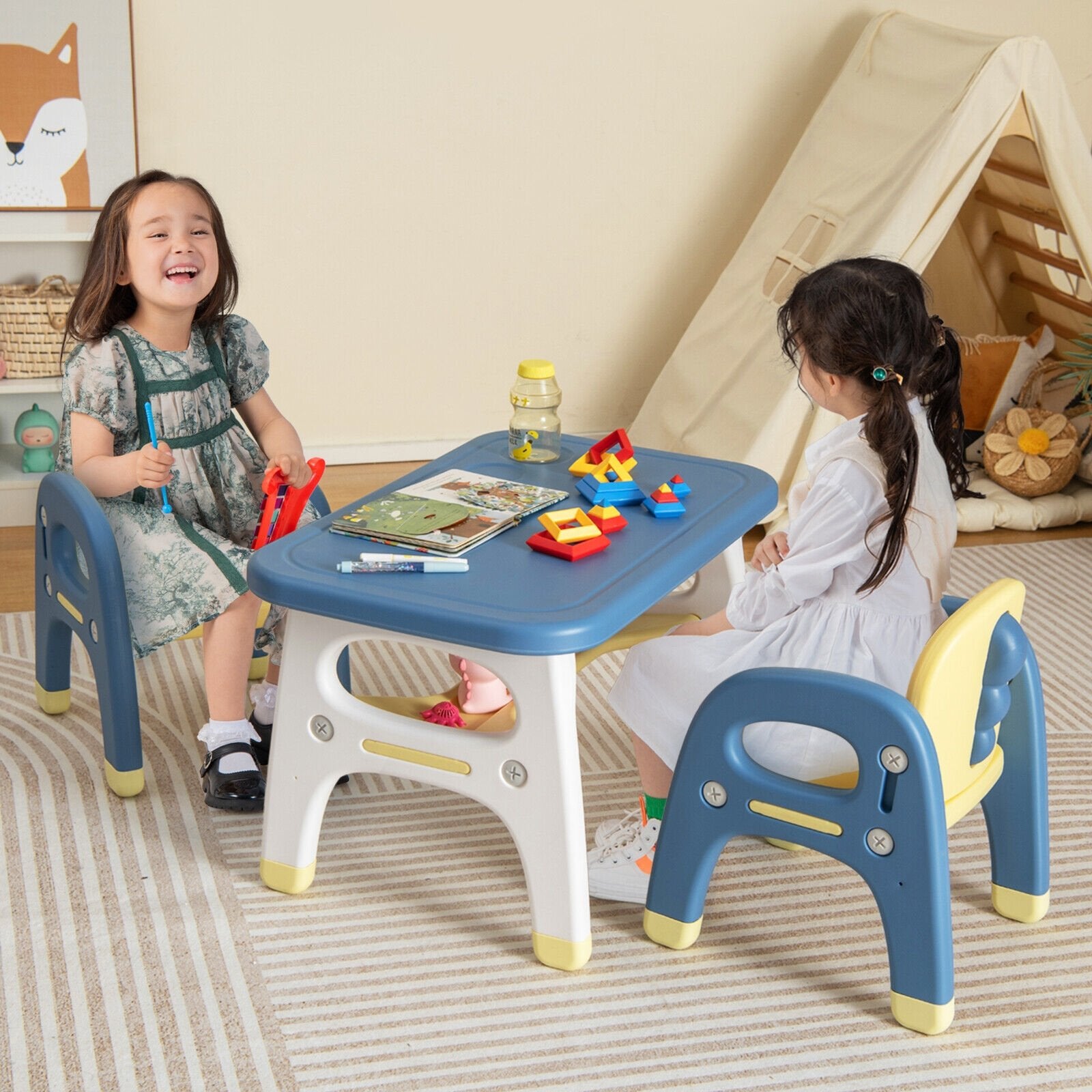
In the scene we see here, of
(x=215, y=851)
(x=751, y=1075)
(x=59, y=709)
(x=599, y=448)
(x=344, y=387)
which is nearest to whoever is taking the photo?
(x=751, y=1075)

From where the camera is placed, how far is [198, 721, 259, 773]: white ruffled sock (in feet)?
5.87

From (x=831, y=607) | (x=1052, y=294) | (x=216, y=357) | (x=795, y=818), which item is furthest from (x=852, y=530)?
(x=1052, y=294)

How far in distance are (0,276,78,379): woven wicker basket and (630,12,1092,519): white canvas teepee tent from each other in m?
1.33

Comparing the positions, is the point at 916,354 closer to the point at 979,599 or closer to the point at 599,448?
the point at 979,599

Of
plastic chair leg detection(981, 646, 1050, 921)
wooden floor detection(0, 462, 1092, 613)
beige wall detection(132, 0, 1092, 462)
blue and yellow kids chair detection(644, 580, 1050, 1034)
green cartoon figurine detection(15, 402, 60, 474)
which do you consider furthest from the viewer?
beige wall detection(132, 0, 1092, 462)

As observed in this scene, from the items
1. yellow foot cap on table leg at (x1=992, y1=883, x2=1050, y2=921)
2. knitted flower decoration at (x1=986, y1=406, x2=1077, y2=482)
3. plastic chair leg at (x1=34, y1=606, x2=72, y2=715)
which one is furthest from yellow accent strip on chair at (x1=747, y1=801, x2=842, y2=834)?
knitted flower decoration at (x1=986, y1=406, x2=1077, y2=482)

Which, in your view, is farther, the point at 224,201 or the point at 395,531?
the point at 224,201

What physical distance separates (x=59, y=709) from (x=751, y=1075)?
119cm

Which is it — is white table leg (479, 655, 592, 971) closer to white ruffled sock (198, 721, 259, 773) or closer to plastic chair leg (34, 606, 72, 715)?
white ruffled sock (198, 721, 259, 773)

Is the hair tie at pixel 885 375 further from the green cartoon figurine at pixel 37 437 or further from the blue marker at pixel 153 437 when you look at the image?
the green cartoon figurine at pixel 37 437

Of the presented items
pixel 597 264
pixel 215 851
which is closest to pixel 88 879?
pixel 215 851

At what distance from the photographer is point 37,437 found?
9.20 ft

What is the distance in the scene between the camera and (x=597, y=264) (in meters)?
3.32

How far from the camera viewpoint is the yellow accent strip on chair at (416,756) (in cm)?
149
